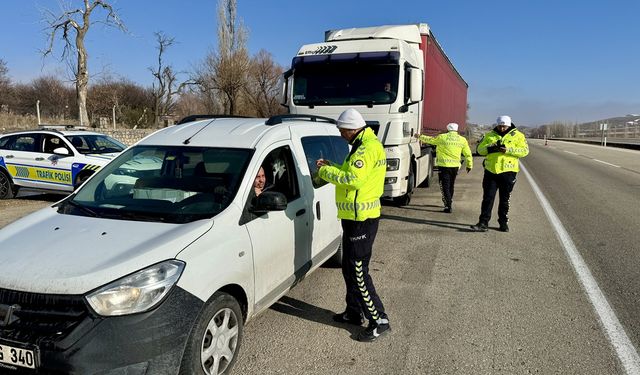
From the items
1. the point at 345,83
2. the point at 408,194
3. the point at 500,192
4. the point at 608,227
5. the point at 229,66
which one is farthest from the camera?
the point at 229,66

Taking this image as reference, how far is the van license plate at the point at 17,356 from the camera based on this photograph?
242 cm

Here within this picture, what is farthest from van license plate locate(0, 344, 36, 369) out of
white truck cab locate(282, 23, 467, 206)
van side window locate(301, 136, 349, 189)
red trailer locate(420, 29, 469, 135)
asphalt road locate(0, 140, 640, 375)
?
red trailer locate(420, 29, 469, 135)

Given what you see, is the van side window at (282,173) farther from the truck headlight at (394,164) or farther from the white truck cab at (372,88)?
the truck headlight at (394,164)

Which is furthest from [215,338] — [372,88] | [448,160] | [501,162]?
[448,160]

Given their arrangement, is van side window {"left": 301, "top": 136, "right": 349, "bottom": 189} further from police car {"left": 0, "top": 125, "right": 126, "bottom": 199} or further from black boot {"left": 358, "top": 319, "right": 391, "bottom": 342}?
police car {"left": 0, "top": 125, "right": 126, "bottom": 199}

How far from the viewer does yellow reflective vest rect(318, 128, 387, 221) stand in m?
3.70

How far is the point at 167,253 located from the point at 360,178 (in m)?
1.62

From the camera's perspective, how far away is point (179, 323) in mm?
2682

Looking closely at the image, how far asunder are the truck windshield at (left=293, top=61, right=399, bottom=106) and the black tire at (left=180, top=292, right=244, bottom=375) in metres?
6.23

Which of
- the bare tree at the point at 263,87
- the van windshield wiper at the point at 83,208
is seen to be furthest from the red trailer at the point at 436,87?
the bare tree at the point at 263,87

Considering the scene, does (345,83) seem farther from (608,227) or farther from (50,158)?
(50,158)

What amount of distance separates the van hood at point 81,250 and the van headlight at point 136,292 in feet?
0.13

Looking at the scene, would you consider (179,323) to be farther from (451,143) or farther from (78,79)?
(78,79)

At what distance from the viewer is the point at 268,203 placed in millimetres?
3451
